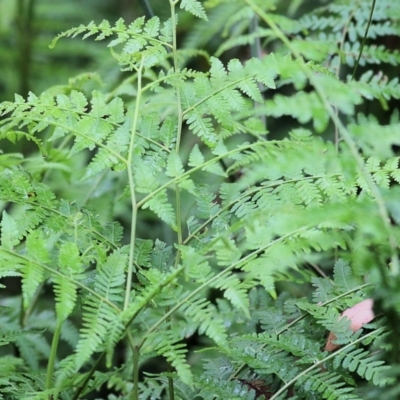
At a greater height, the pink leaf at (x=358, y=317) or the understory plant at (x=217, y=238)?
the understory plant at (x=217, y=238)

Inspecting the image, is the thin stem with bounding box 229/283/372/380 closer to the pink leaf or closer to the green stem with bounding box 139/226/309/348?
the pink leaf

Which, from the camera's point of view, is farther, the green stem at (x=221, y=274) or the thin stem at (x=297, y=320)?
the thin stem at (x=297, y=320)

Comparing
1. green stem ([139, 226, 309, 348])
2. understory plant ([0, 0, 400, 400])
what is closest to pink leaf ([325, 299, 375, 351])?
understory plant ([0, 0, 400, 400])

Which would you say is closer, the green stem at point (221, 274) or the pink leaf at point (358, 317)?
the green stem at point (221, 274)

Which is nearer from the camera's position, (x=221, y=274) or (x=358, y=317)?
(x=221, y=274)

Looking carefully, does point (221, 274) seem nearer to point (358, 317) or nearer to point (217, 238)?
point (217, 238)

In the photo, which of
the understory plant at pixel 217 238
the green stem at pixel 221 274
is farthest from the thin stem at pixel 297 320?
the green stem at pixel 221 274

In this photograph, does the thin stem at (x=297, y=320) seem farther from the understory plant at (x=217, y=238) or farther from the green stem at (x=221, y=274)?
the green stem at (x=221, y=274)

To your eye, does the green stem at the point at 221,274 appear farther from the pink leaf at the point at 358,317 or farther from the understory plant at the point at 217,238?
the pink leaf at the point at 358,317

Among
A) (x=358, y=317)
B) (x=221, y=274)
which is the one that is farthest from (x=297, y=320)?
(x=221, y=274)

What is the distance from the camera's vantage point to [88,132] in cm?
69

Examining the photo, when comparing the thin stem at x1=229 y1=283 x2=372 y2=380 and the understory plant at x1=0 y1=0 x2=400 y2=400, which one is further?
the thin stem at x1=229 y1=283 x2=372 y2=380

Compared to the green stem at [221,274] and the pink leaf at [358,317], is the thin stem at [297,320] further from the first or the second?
the green stem at [221,274]

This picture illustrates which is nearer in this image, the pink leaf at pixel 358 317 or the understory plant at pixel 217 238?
the understory plant at pixel 217 238
